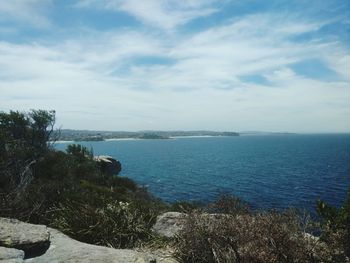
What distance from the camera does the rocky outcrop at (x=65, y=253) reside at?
6.43m

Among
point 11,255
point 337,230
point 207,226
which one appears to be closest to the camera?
point 11,255

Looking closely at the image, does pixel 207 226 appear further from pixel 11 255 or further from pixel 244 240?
pixel 11 255

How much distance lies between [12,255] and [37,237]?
1.04 meters

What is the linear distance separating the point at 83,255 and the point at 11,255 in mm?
1282

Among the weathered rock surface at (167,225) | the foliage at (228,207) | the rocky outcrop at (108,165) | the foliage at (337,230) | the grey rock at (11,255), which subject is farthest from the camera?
the rocky outcrop at (108,165)

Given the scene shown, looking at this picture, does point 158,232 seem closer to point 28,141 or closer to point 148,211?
point 148,211

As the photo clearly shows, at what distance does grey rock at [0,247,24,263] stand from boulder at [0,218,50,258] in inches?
14.9

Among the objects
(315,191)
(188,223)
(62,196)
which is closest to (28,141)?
(62,196)

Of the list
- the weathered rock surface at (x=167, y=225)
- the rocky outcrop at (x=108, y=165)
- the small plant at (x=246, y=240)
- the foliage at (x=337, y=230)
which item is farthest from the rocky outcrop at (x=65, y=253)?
the rocky outcrop at (x=108, y=165)

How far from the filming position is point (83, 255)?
667cm

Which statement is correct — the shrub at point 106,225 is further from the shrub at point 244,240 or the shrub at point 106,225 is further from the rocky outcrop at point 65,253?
the shrub at point 244,240

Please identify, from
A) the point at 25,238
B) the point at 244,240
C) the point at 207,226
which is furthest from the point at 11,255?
the point at 244,240

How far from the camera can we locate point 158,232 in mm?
9508

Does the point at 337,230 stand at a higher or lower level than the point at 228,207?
lower
